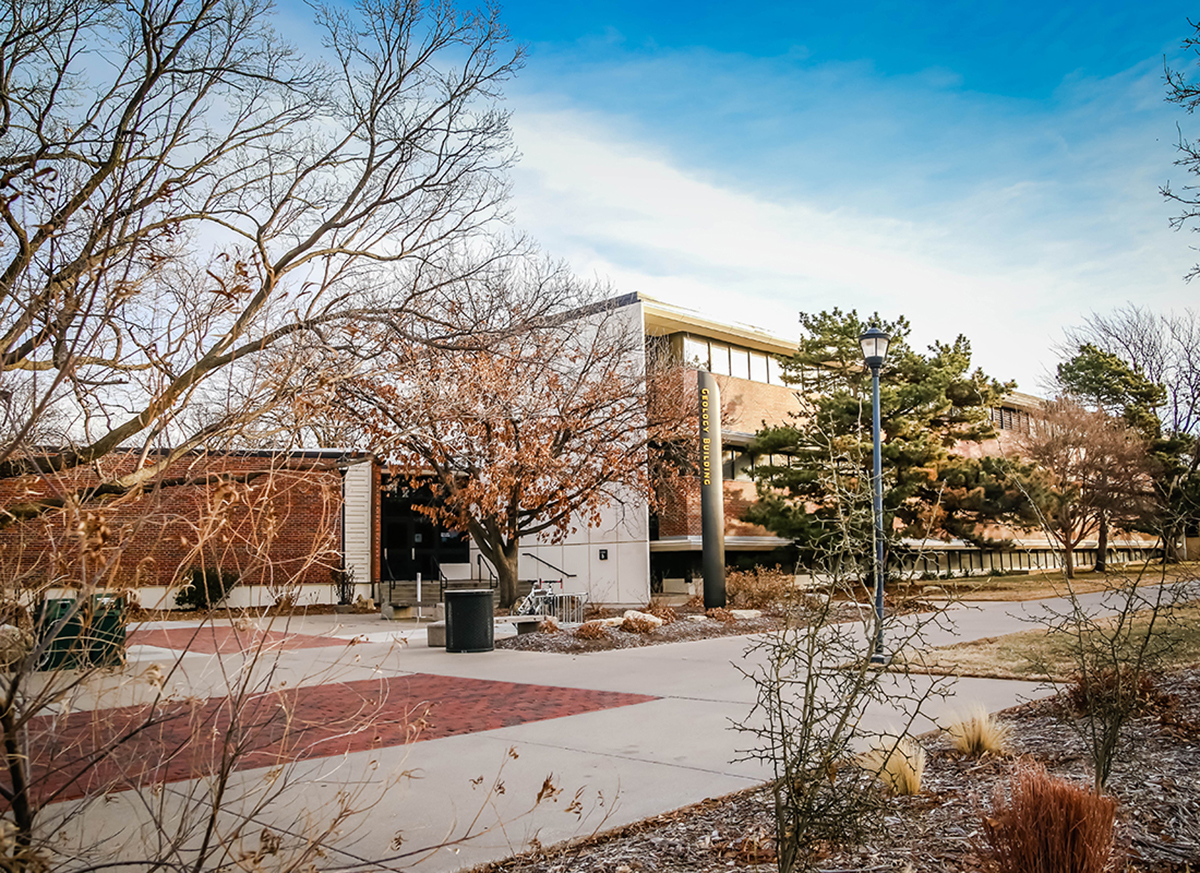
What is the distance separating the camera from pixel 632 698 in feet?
33.6

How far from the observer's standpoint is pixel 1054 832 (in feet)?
12.4

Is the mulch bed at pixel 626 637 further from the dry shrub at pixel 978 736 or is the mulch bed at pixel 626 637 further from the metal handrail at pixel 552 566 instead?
the metal handrail at pixel 552 566

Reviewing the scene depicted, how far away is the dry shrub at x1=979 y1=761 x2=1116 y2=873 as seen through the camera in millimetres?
3740

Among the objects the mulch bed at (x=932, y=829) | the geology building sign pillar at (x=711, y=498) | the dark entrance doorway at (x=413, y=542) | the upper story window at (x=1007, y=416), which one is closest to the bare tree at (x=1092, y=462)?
the upper story window at (x=1007, y=416)

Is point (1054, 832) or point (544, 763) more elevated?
point (1054, 832)

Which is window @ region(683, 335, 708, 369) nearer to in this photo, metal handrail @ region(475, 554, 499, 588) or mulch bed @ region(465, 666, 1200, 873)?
metal handrail @ region(475, 554, 499, 588)

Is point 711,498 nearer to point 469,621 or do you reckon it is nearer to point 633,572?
point 633,572

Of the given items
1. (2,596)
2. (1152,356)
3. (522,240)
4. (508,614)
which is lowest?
(508,614)

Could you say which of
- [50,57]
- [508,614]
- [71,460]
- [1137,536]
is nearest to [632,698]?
[71,460]

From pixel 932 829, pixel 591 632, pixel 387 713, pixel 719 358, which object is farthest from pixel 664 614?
pixel 719 358

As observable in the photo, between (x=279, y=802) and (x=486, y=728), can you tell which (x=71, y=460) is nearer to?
(x=279, y=802)

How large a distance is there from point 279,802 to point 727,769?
3.06 metres

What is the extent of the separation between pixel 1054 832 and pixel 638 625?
13263mm

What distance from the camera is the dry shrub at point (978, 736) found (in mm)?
6430
